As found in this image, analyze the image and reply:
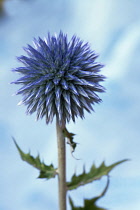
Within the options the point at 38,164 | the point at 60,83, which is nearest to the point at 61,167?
the point at 38,164

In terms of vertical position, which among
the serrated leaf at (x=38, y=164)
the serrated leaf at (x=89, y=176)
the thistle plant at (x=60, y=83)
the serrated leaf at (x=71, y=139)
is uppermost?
the thistle plant at (x=60, y=83)

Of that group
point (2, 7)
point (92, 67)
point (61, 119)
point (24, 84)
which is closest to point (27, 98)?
point (24, 84)

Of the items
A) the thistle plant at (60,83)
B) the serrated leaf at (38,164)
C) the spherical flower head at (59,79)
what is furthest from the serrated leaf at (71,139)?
the serrated leaf at (38,164)

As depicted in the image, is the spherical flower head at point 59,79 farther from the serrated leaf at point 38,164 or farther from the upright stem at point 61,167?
the serrated leaf at point 38,164

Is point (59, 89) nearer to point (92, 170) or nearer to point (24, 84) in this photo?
point (24, 84)

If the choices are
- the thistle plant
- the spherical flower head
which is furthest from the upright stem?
the spherical flower head

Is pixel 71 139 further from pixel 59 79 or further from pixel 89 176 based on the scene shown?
pixel 59 79
